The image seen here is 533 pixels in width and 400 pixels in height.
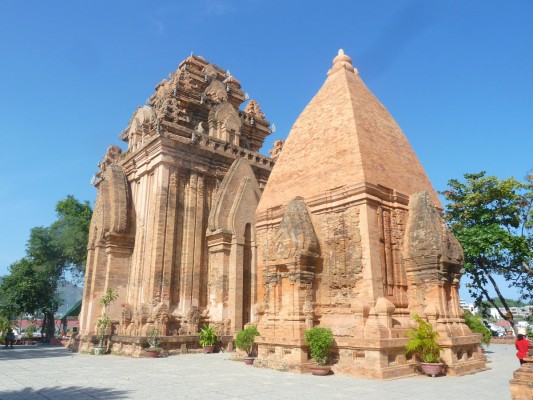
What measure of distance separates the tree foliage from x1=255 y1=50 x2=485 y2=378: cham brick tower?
2032 cm

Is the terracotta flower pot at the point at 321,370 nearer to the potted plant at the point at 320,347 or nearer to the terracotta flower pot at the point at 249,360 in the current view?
the potted plant at the point at 320,347

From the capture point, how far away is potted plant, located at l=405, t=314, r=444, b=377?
10.2m

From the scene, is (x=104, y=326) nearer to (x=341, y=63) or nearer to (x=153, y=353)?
(x=153, y=353)

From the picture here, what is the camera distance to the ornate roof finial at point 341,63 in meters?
15.4

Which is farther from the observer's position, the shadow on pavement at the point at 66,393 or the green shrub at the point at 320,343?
the green shrub at the point at 320,343

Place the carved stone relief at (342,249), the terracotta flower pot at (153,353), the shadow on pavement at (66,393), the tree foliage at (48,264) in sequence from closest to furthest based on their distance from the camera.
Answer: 1. the shadow on pavement at (66,393)
2. the carved stone relief at (342,249)
3. the terracotta flower pot at (153,353)
4. the tree foliage at (48,264)

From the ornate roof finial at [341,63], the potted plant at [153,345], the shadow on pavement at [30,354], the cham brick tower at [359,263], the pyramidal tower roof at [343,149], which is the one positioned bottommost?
the shadow on pavement at [30,354]

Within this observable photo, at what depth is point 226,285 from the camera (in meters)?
17.7

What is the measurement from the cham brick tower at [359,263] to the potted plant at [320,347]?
0.33 metres

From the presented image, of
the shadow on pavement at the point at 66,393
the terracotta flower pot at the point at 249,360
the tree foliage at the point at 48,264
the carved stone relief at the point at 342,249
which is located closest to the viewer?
the shadow on pavement at the point at 66,393

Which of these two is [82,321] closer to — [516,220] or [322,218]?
[322,218]

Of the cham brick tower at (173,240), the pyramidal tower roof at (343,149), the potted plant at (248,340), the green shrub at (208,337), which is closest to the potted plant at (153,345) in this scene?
the cham brick tower at (173,240)

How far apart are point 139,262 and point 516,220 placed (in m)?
17.7

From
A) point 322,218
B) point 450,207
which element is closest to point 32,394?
point 322,218
